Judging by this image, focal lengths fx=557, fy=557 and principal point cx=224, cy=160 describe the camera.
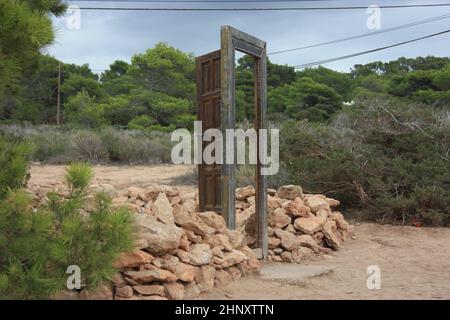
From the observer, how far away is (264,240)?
261 inches

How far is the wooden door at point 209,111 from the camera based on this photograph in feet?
20.2

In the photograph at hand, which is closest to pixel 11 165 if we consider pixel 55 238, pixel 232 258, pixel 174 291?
pixel 55 238

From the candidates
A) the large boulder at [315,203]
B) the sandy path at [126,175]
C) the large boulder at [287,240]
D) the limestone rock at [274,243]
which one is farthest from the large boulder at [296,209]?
the sandy path at [126,175]

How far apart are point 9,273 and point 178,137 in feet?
66.9

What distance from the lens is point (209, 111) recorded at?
6207 millimetres

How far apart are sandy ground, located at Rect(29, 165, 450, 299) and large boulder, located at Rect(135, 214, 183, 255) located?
0.52m

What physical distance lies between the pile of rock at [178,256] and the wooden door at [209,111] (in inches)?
18.7

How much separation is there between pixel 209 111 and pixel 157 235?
196 cm

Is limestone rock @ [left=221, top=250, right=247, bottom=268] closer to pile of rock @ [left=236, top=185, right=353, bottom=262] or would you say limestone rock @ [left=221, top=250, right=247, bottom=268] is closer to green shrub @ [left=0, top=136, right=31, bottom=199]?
pile of rock @ [left=236, top=185, right=353, bottom=262]

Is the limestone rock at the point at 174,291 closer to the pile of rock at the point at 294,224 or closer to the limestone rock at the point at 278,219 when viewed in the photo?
the pile of rock at the point at 294,224

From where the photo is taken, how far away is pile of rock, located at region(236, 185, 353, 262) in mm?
6914

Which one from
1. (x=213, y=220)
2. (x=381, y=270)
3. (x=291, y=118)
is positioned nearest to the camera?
(x=213, y=220)

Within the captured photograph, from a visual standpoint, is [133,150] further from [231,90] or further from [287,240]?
[231,90]
